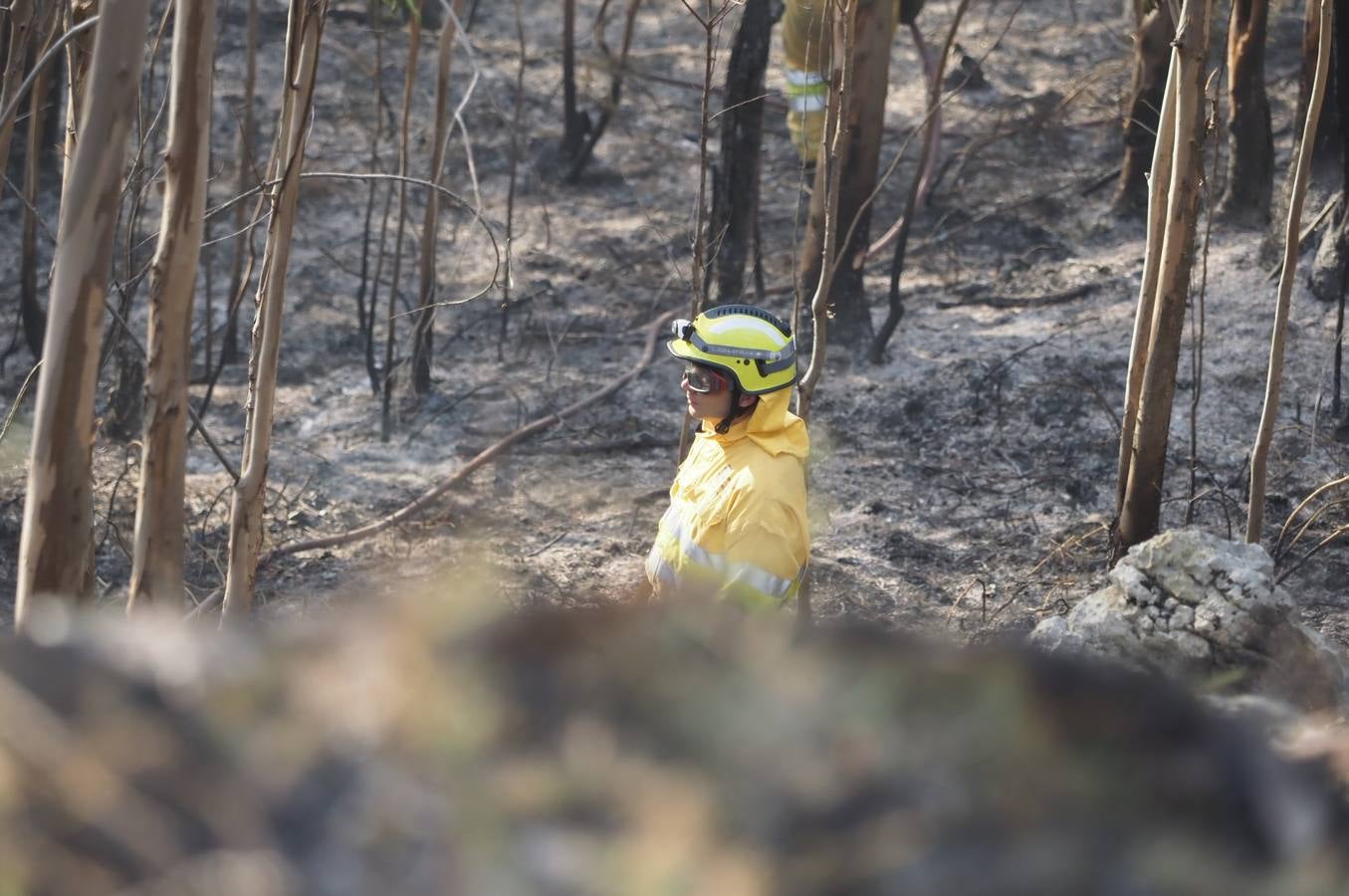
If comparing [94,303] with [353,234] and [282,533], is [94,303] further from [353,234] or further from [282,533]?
[353,234]

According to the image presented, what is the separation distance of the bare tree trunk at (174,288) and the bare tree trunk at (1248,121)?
6.84 meters

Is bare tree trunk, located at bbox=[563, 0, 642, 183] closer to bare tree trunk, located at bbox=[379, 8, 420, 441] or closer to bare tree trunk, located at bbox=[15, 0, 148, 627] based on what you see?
bare tree trunk, located at bbox=[379, 8, 420, 441]

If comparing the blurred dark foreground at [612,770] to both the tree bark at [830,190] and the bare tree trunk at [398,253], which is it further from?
the bare tree trunk at [398,253]

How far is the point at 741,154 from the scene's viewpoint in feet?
24.6

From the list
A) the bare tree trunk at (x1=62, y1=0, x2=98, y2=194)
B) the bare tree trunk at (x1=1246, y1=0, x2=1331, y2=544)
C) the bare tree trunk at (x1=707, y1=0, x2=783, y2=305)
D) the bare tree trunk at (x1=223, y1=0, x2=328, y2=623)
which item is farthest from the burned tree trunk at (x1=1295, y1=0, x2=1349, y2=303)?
the bare tree trunk at (x1=62, y1=0, x2=98, y2=194)

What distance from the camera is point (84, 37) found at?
12.2 feet

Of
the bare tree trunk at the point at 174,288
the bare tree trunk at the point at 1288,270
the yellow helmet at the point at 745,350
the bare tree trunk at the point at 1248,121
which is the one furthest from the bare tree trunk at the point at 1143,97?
the bare tree trunk at the point at 174,288

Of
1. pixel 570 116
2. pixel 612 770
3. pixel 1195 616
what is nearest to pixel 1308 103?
pixel 1195 616

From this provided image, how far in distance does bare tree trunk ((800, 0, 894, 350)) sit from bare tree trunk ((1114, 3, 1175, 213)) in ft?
4.95

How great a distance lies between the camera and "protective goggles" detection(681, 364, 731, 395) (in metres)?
3.60

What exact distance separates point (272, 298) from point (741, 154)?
188 inches

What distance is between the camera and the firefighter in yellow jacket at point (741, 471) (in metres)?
3.47

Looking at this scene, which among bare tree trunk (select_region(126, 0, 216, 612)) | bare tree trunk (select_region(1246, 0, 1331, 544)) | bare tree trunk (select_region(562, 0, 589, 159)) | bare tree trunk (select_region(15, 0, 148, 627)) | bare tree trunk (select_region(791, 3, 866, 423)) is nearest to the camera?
bare tree trunk (select_region(15, 0, 148, 627))

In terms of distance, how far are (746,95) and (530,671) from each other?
636cm
